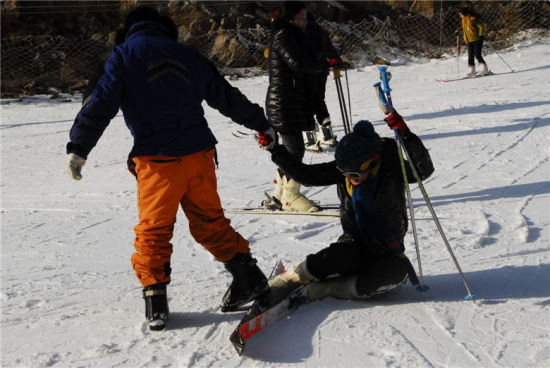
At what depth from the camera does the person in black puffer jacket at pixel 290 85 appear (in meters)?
4.80

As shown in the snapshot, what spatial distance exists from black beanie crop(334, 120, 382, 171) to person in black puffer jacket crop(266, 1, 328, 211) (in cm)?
200

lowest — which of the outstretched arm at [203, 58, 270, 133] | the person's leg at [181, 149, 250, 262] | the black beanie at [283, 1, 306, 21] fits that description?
the person's leg at [181, 149, 250, 262]

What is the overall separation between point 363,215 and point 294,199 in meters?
2.02

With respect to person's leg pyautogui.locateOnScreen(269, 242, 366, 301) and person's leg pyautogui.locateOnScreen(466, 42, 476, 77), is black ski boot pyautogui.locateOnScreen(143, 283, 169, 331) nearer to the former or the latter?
person's leg pyautogui.locateOnScreen(269, 242, 366, 301)

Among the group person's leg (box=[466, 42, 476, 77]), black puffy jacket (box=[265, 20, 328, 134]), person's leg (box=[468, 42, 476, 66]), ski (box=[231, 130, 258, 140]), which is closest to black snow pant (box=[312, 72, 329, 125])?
black puffy jacket (box=[265, 20, 328, 134])

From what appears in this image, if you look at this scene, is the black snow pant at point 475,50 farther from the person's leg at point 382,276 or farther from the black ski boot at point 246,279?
the black ski boot at point 246,279

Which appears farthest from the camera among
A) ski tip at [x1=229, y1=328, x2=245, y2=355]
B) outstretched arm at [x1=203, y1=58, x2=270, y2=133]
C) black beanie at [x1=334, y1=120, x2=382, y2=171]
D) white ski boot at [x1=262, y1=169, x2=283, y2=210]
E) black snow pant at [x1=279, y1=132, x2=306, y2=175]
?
white ski boot at [x1=262, y1=169, x2=283, y2=210]

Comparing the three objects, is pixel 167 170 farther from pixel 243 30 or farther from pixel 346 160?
pixel 243 30

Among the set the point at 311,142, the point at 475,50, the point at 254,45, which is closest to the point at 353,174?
the point at 311,142

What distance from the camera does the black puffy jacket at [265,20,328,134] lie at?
4.79 metres

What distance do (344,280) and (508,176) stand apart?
3120 millimetres

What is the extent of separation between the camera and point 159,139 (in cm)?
275

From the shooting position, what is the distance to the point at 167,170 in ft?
8.98

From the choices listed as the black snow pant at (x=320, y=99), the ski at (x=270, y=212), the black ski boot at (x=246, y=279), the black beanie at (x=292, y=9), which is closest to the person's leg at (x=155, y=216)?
the black ski boot at (x=246, y=279)
